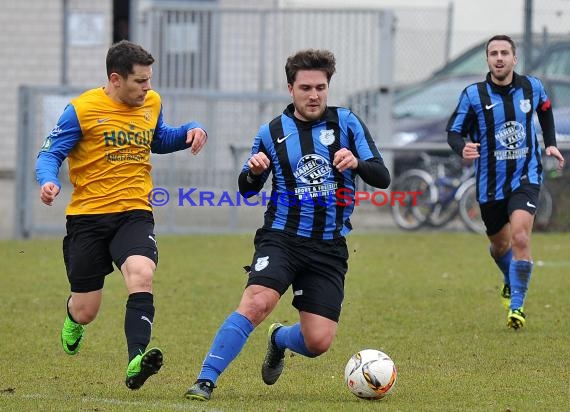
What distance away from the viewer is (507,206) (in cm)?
945

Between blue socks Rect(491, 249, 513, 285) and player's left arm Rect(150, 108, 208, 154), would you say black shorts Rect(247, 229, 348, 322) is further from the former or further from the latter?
blue socks Rect(491, 249, 513, 285)

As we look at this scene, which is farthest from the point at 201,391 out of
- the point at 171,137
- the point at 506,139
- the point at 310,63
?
the point at 506,139

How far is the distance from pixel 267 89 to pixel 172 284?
653cm

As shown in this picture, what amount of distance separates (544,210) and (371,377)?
991 cm

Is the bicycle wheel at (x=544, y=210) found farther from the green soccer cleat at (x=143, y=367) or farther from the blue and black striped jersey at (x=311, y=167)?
the green soccer cleat at (x=143, y=367)

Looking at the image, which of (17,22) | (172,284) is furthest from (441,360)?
(17,22)

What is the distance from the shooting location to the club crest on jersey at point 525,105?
9.45 meters

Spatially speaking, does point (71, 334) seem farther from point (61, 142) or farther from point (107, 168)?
point (61, 142)

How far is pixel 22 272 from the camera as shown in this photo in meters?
12.7

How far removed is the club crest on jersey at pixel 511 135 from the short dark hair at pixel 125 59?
3.41 m

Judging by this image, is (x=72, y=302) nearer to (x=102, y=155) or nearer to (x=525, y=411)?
(x=102, y=155)

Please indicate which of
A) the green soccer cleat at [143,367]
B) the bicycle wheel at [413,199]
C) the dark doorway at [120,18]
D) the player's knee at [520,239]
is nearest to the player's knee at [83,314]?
the green soccer cleat at [143,367]

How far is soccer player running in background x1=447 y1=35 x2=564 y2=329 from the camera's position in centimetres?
930

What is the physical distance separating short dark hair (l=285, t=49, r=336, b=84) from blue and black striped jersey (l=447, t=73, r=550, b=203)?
9.92 ft
